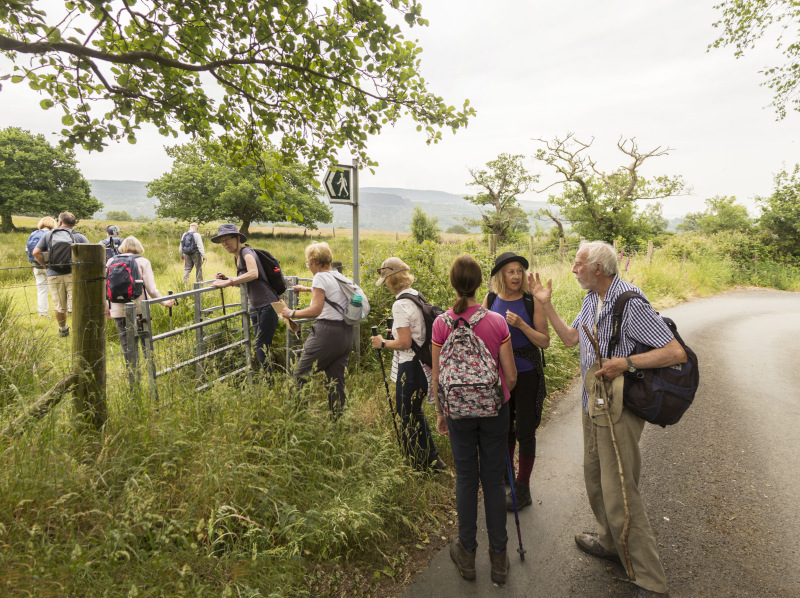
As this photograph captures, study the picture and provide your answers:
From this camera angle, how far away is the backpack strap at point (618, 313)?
91.6 inches

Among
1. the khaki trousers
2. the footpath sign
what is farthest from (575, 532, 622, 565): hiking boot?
the footpath sign

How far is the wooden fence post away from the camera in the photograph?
105 inches

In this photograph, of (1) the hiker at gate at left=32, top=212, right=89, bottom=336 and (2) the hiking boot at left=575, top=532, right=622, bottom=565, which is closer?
(2) the hiking boot at left=575, top=532, right=622, bottom=565

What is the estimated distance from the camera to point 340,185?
4.83 meters

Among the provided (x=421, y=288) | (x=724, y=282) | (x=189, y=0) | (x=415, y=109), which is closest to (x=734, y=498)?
(x=421, y=288)

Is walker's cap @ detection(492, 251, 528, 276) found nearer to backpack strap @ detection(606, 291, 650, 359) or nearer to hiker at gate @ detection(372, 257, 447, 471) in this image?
hiker at gate @ detection(372, 257, 447, 471)

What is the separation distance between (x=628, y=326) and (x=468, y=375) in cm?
96

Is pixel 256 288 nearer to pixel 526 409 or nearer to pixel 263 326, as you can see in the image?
pixel 263 326

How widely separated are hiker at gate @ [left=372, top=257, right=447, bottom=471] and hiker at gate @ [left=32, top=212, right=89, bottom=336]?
6996 mm

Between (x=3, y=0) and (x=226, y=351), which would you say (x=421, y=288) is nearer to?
(x=226, y=351)

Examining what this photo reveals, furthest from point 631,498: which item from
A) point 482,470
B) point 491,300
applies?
point 491,300

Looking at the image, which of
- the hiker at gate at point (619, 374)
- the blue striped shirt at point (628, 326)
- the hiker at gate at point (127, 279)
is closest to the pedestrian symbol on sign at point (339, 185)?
the hiker at gate at point (127, 279)

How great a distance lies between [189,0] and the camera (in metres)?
3.17

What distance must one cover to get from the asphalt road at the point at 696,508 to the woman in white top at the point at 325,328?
185cm
